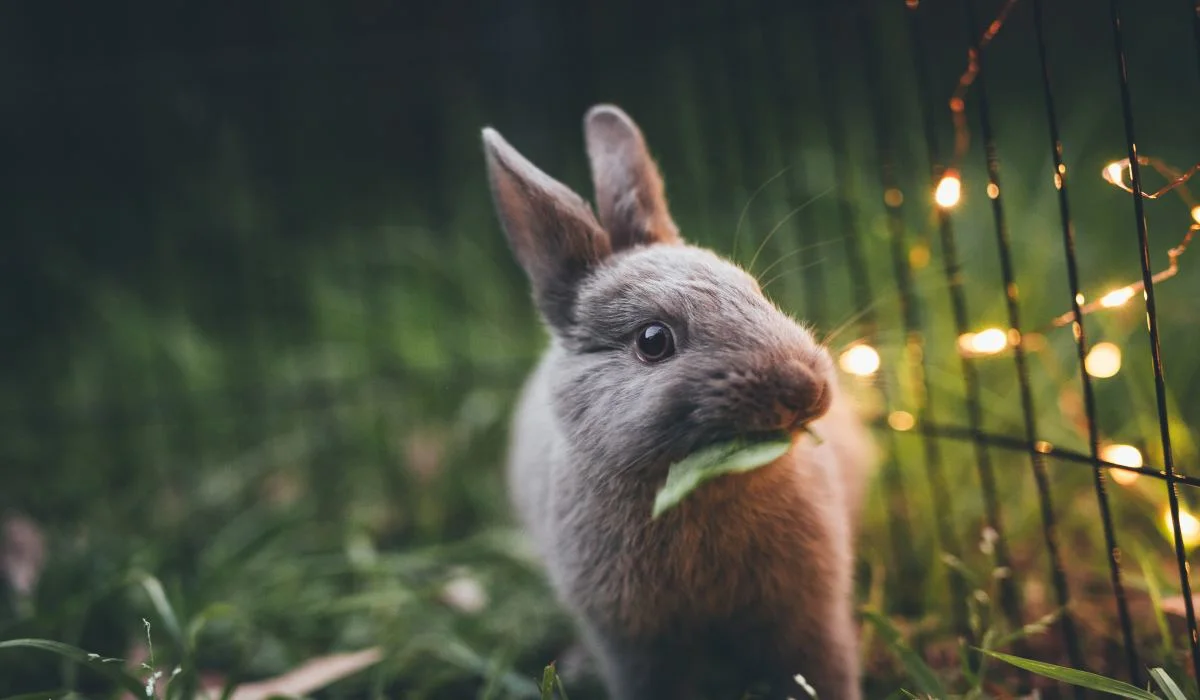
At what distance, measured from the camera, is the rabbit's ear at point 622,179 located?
6.40 ft

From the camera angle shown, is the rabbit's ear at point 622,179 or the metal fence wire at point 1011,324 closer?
the metal fence wire at point 1011,324

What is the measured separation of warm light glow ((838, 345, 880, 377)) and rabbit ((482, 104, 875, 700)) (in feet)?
0.65

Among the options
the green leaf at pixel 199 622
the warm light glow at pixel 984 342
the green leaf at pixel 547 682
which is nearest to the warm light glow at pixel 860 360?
the warm light glow at pixel 984 342

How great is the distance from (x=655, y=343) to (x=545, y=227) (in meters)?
0.39

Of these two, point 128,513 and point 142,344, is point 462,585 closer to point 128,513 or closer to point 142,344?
point 128,513

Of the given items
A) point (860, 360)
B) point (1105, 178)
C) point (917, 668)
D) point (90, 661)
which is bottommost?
point (90, 661)

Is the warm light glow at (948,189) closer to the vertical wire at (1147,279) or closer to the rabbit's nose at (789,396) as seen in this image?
the vertical wire at (1147,279)

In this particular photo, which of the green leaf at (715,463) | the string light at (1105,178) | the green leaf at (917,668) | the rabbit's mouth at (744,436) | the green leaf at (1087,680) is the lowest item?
the green leaf at (917,668)

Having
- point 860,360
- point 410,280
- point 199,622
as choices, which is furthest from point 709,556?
point 410,280

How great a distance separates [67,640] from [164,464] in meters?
1.40

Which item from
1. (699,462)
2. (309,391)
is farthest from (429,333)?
(699,462)

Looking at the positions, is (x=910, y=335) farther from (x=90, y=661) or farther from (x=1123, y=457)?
(x=90, y=661)

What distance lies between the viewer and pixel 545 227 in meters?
1.80

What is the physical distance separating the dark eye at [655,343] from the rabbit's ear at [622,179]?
1.38 feet
